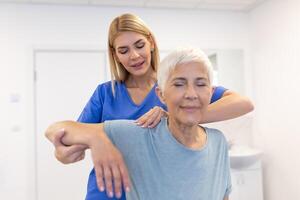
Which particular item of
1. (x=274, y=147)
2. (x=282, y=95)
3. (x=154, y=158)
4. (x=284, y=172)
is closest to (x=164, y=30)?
(x=282, y=95)

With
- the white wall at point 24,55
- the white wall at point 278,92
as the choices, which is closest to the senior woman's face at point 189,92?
the white wall at point 278,92

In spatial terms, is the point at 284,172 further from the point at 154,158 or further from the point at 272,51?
the point at 154,158

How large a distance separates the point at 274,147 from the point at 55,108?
2.30 metres

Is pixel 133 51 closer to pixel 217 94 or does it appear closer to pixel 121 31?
pixel 121 31

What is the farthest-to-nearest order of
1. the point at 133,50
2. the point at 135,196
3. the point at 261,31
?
the point at 261,31
the point at 133,50
the point at 135,196

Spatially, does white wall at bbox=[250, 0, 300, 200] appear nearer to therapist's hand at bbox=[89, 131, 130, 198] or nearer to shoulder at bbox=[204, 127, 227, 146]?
shoulder at bbox=[204, 127, 227, 146]

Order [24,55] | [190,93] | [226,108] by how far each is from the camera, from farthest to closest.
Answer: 1. [24,55]
2. [226,108]
3. [190,93]

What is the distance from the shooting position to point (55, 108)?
3.22 m

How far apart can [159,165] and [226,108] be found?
30cm

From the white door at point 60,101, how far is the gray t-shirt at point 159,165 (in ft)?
7.93

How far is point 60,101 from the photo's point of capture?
3234 millimetres

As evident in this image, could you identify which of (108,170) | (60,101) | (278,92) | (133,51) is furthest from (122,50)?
(278,92)

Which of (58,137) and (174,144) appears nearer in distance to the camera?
A: (58,137)

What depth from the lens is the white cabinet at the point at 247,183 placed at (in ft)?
10.4
